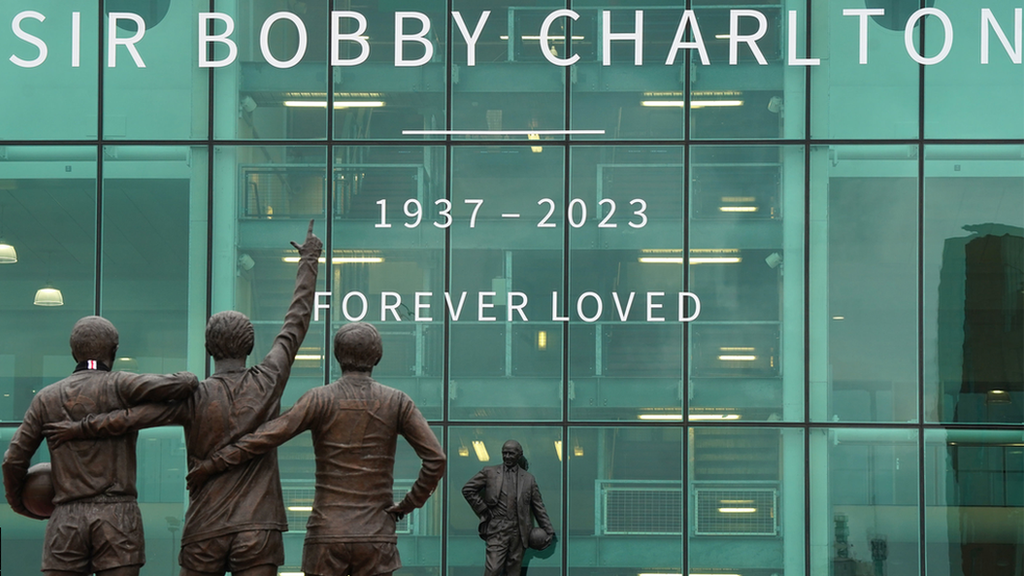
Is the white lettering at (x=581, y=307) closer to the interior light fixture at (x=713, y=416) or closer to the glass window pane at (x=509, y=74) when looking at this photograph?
the interior light fixture at (x=713, y=416)

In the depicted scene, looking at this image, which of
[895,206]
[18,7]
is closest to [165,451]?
[18,7]

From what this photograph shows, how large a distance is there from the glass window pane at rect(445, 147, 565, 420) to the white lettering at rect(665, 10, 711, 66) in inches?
71.4

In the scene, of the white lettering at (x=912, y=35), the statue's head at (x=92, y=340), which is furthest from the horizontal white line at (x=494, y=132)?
the statue's head at (x=92, y=340)

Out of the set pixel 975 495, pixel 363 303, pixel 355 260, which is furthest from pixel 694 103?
pixel 975 495

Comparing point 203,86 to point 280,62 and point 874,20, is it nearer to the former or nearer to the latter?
point 280,62

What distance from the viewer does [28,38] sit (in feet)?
50.4

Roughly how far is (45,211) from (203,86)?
244 centimetres

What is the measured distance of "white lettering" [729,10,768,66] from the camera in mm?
15094

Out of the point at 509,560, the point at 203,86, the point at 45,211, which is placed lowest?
the point at 509,560

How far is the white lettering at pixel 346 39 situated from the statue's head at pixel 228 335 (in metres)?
7.97

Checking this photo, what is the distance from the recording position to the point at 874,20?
15.1m

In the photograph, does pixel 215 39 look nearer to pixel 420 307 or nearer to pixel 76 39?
pixel 76 39

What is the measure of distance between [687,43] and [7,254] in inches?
340

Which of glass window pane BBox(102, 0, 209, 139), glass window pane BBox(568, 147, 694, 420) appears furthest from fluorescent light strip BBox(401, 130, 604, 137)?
glass window pane BBox(102, 0, 209, 139)
